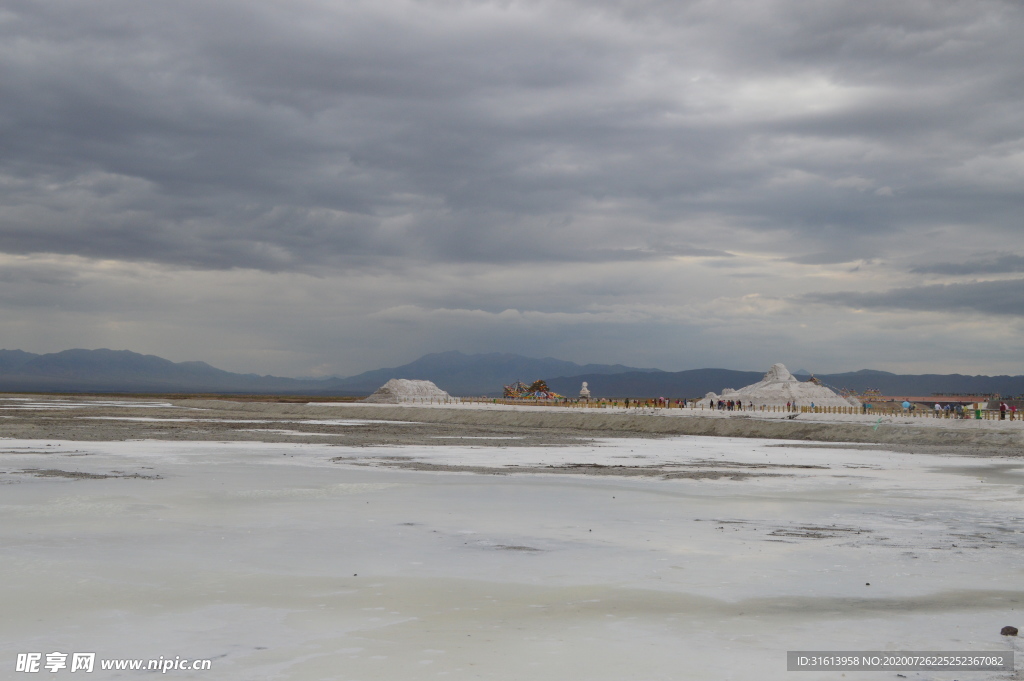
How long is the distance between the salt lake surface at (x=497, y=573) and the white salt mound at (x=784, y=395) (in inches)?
2625

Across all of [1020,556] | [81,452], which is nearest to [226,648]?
[1020,556]

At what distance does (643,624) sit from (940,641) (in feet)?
8.90

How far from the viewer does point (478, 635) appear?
25.4ft

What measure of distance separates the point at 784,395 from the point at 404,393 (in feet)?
155

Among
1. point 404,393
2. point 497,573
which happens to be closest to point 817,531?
point 497,573

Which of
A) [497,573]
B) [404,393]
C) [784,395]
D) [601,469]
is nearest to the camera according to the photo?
[497,573]

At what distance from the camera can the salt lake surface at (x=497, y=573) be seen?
7.30 meters

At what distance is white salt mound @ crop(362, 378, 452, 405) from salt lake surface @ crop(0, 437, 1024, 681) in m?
83.4

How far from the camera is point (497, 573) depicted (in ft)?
34.0

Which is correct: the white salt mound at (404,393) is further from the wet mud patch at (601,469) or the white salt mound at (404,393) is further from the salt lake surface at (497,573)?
the salt lake surface at (497,573)

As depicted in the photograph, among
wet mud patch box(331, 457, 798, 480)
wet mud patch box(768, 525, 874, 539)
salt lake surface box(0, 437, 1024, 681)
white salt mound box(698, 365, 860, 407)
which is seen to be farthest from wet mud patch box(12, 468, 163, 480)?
white salt mound box(698, 365, 860, 407)

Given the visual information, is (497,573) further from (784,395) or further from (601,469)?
(784,395)

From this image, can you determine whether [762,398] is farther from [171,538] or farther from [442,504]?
[171,538]

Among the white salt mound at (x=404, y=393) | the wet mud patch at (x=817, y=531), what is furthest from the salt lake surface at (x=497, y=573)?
the white salt mound at (x=404, y=393)
